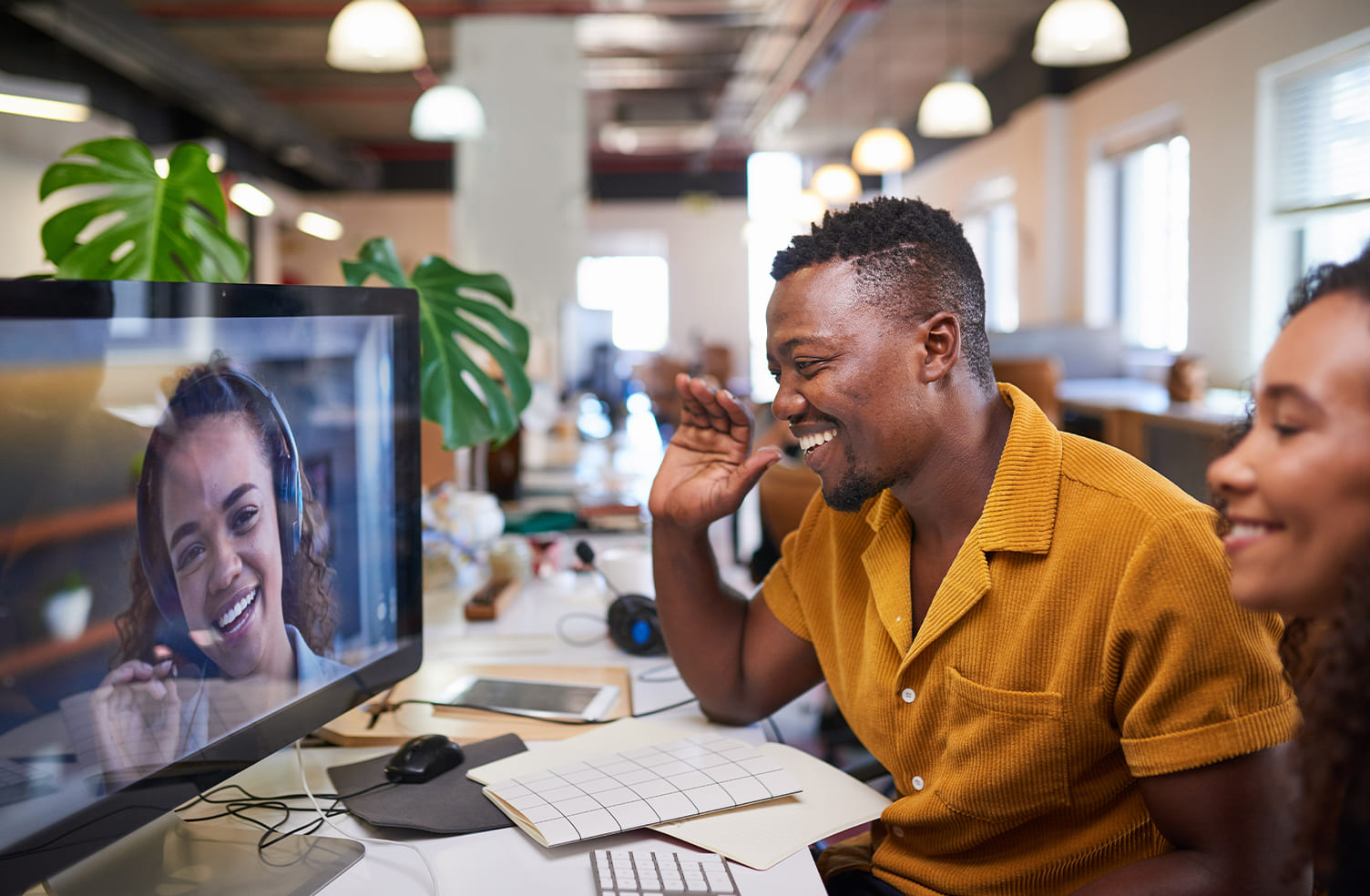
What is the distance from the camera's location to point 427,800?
1062 mm

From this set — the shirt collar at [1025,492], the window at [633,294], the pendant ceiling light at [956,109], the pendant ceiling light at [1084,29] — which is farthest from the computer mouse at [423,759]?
the window at [633,294]

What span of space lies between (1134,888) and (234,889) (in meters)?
0.78

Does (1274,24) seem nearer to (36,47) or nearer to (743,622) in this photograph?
(743,622)

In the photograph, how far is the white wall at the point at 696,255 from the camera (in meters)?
13.1

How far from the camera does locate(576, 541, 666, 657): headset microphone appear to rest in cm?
162

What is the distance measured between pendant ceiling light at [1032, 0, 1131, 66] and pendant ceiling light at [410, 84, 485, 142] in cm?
278

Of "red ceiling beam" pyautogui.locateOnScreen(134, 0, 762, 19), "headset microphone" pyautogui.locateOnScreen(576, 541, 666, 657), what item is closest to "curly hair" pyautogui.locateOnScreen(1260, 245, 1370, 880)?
"headset microphone" pyautogui.locateOnScreen(576, 541, 666, 657)

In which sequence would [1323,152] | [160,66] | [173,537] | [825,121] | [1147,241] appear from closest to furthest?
[173,537] < [1323,152] < [160,66] < [1147,241] < [825,121]

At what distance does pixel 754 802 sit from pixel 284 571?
508 mm

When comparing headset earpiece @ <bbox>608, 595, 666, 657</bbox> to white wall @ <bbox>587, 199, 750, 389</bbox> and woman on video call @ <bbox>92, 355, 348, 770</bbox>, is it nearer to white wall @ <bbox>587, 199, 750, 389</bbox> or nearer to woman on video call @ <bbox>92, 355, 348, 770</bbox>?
woman on video call @ <bbox>92, 355, 348, 770</bbox>

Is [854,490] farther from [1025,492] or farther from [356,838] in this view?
[356,838]

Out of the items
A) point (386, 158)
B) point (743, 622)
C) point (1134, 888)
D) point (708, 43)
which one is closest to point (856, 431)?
point (743, 622)

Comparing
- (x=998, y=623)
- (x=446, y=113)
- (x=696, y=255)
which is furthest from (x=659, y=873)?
(x=696, y=255)

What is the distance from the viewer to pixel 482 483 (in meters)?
3.00
